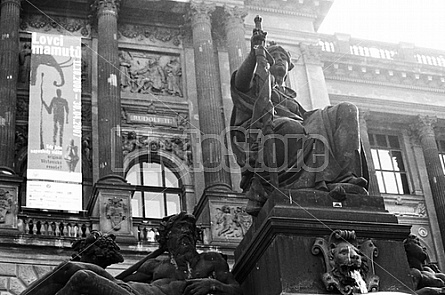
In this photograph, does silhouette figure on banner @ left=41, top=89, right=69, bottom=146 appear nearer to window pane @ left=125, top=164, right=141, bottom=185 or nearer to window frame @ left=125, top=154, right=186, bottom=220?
window frame @ left=125, top=154, right=186, bottom=220

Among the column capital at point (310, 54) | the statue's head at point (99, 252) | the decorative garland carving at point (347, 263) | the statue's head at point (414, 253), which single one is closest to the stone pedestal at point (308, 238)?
the decorative garland carving at point (347, 263)

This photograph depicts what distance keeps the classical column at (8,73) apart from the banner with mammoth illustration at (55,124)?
46 cm

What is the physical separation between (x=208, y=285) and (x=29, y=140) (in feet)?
45.8

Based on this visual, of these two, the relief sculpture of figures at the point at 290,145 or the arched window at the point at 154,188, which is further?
the arched window at the point at 154,188

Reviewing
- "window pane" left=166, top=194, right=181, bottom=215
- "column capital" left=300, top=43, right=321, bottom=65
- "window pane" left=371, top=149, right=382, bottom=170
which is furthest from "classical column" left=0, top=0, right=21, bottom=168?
"window pane" left=371, top=149, right=382, bottom=170

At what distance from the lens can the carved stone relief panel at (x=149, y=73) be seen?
2277cm

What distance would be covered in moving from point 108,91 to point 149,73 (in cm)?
226

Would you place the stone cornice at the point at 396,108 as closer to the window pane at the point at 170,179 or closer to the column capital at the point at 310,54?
the column capital at the point at 310,54

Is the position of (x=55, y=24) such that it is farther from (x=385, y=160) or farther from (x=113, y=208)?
(x=385, y=160)

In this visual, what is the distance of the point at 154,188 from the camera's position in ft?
69.8

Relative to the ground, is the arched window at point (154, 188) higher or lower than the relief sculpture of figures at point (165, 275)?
higher

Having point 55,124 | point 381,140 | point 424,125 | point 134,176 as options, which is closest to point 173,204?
point 134,176

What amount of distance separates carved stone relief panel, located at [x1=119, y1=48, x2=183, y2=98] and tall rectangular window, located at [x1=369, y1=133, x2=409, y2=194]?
7502 millimetres

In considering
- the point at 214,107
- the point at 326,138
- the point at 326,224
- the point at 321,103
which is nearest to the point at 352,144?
the point at 326,138
